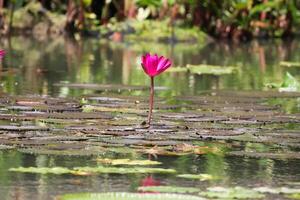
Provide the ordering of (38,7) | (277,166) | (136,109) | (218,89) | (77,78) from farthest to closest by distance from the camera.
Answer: (38,7) < (77,78) < (218,89) < (136,109) < (277,166)

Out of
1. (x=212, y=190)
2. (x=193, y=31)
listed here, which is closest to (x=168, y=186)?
(x=212, y=190)

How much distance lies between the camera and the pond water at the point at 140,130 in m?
3.56

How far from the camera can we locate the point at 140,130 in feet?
15.6

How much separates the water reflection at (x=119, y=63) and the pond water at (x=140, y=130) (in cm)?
2

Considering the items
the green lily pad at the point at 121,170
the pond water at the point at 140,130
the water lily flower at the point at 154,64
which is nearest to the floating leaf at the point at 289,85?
the pond water at the point at 140,130

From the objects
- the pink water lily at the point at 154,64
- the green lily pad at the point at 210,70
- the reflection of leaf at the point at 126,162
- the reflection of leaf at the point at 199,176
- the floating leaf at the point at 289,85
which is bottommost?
the reflection of leaf at the point at 199,176

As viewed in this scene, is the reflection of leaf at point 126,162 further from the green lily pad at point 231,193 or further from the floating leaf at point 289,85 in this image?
the floating leaf at point 289,85

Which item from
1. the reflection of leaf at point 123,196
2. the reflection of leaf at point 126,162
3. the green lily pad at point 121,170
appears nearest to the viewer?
the reflection of leaf at point 123,196

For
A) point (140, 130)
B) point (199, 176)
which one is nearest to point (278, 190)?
point (199, 176)

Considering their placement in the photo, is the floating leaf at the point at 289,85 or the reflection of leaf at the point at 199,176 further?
the floating leaf at the point at 289,85

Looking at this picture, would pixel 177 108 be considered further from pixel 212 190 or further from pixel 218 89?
pixel 212 190

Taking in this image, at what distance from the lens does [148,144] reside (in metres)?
4.38

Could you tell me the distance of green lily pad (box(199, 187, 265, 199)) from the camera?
10.5ft

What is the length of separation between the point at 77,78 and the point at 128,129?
365 cm
